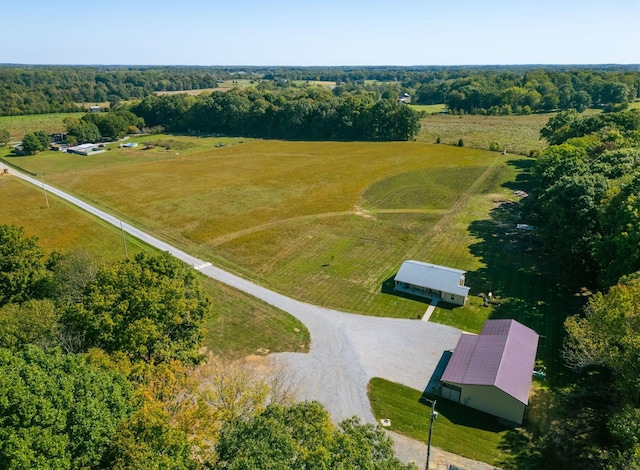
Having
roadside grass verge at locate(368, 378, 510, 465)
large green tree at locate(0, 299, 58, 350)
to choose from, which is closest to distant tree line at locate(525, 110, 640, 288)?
roadside grass verge at locate(368, 378, 510, 465)

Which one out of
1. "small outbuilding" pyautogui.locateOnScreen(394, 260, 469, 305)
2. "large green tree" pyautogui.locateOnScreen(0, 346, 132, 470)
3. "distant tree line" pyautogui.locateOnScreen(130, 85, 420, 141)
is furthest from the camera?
"distant tree line" pyautogui.locateOnScreen(130, 85, 420, 141)

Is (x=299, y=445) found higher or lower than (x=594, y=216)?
lower

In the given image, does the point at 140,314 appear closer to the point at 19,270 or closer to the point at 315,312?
the point at 19,270

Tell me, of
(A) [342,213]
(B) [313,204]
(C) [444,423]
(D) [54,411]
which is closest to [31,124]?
(B) [313,204]

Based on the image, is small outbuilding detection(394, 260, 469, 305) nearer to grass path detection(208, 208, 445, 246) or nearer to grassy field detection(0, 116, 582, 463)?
grassy field detection(0, 116, 582, 463)

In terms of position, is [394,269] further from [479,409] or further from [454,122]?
[454,122]
